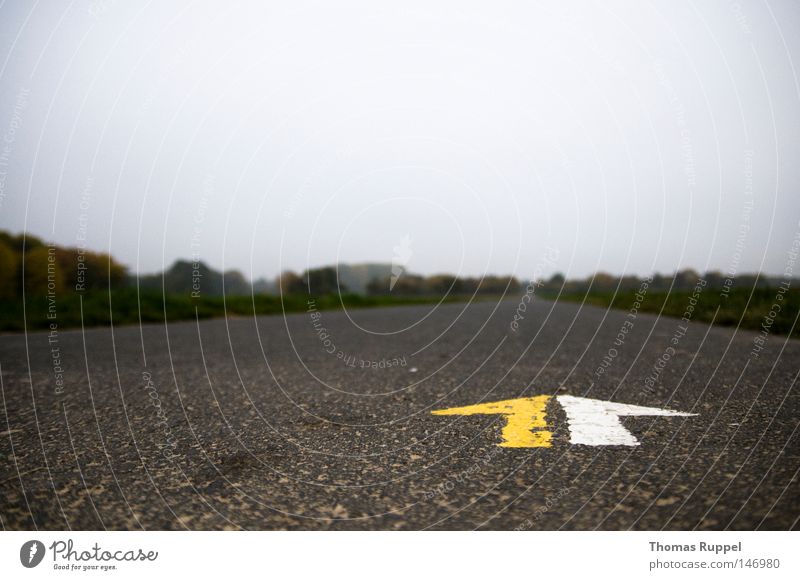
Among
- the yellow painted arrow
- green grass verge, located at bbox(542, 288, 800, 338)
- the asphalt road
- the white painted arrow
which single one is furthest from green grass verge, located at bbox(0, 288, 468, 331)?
green grass verge, located at bbox(542, 288, 800, 338)

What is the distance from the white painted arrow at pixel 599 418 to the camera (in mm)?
2555

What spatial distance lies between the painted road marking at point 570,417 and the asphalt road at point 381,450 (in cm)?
8

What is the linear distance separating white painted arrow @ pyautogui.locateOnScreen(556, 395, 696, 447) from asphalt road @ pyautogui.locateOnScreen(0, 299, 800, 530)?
0.08 metres

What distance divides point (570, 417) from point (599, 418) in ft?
0.55

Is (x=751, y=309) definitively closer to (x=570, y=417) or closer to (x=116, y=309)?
(x=570, y=417)

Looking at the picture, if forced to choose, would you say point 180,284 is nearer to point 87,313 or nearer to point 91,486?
point 87,313

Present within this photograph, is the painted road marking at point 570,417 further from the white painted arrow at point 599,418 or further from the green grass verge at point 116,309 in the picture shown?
the green grass verge at point 116,309

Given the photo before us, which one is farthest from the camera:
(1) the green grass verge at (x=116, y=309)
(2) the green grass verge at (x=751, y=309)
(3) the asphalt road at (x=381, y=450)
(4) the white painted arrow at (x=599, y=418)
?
(1) the green grass verge at (x=116, y=309)

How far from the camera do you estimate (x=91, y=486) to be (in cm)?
205

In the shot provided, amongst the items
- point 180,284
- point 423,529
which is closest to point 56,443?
point 423,529

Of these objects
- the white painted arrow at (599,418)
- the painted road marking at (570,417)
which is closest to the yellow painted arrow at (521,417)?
the painted road marking at (570,417)

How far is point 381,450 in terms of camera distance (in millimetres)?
2482

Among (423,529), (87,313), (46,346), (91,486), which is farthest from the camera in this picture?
(87,313)

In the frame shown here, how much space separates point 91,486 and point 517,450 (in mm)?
1874
